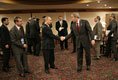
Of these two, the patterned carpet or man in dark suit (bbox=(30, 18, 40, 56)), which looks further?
man in dark suit (bbox=(30, 18, 40, 56))

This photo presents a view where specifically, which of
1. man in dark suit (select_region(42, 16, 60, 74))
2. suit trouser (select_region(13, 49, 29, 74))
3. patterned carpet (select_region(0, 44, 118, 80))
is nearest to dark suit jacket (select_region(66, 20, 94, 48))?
man in dark suit (select_region(42, 16, 60, 74))

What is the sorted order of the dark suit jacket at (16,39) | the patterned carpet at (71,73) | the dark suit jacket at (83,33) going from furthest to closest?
the dark suit jacket at (83,33), the patterned carpet at (71,73), the dark suit jacket at (16,39)

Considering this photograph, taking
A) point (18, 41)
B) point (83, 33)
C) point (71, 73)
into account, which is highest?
point (83, 33)

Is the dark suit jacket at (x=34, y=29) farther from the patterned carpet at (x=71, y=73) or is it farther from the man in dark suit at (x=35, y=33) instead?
the patterned carpet at (x=71, y=73)

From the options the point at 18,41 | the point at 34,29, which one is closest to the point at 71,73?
the point at 18,41

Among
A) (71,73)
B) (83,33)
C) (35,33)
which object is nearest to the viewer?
(83,33)

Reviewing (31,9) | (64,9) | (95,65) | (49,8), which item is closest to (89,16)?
(64,9)

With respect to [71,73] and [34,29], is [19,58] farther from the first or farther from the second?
[34,29]

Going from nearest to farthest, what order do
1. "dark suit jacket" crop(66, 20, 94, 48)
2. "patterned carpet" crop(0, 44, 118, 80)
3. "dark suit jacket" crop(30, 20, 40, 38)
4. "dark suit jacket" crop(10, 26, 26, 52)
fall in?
1. "dark suit jacket" crop(10, 26, 26, 52)
2. "patterned carpet" crop(0, 44, 118, 80)
3. "dark suit jacket" crop(66, 20, 94, 48)
4. "dark suit jacket" crop(30, 20, 40, 38)

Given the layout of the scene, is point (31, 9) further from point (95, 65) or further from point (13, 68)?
point (95, 65)

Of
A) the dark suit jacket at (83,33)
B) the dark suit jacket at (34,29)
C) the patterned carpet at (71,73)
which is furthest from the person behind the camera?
the dark suit jacket at (34,29)

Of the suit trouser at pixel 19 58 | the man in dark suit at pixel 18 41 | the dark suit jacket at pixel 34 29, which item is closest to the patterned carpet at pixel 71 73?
the suit trouser at pixel 19 58

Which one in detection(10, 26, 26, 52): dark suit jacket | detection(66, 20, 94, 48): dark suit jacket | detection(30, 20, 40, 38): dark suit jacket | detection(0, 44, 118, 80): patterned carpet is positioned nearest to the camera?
detection(10, 26, 26, 52): dark suit jacket

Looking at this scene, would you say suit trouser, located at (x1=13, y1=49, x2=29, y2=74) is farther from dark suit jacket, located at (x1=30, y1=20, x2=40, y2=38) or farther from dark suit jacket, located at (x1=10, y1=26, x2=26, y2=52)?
dark suit jacket, located at (x1=30, y1=20, x2=40, y2=38)
